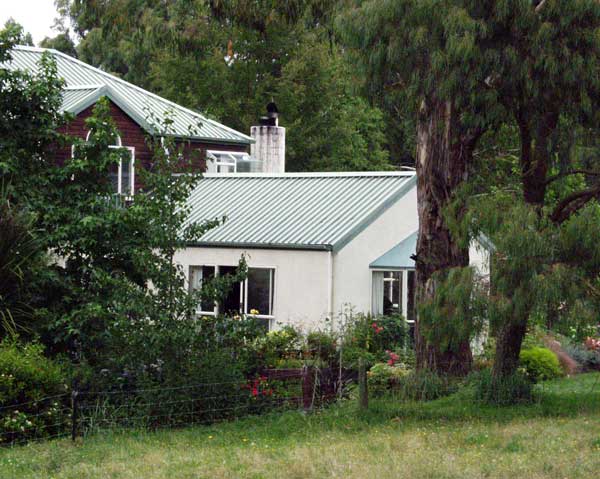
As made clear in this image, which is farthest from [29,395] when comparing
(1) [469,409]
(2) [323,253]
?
(2) [323,253]

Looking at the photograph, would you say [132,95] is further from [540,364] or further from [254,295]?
[540,364]

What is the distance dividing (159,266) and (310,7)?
592 cm

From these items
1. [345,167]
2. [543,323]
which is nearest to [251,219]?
[543,323]

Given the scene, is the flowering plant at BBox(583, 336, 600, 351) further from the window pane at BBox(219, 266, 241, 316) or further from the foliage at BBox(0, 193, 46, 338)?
the foliage at BBox(0, 193, 46, 338)

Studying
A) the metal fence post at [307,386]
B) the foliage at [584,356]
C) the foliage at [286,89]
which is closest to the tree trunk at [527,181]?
the metal fence post at [307,386]

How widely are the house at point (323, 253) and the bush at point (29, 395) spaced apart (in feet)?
27.4

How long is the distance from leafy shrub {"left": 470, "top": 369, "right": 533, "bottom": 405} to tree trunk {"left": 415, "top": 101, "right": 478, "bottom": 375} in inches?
40.1

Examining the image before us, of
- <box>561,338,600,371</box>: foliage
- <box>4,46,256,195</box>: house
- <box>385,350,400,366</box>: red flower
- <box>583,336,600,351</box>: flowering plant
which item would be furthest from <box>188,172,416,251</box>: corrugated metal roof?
<box>583,336,600,351</box>: flowering plant

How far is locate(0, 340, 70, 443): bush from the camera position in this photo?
14.6 m

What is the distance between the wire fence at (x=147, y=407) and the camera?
1474 centimetres

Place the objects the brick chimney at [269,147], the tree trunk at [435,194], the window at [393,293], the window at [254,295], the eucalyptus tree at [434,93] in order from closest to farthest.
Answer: the eucalyptus tree at [434,93] → the tree trunk at [435,194] → the window at [393,293] → the window at [254,295] → the brick chimney at [269,147]

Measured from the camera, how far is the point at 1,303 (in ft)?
53.9

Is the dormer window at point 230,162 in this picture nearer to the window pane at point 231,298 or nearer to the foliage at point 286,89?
the window pane at point 231,298

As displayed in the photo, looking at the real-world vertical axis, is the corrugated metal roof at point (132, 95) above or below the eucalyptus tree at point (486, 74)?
above
